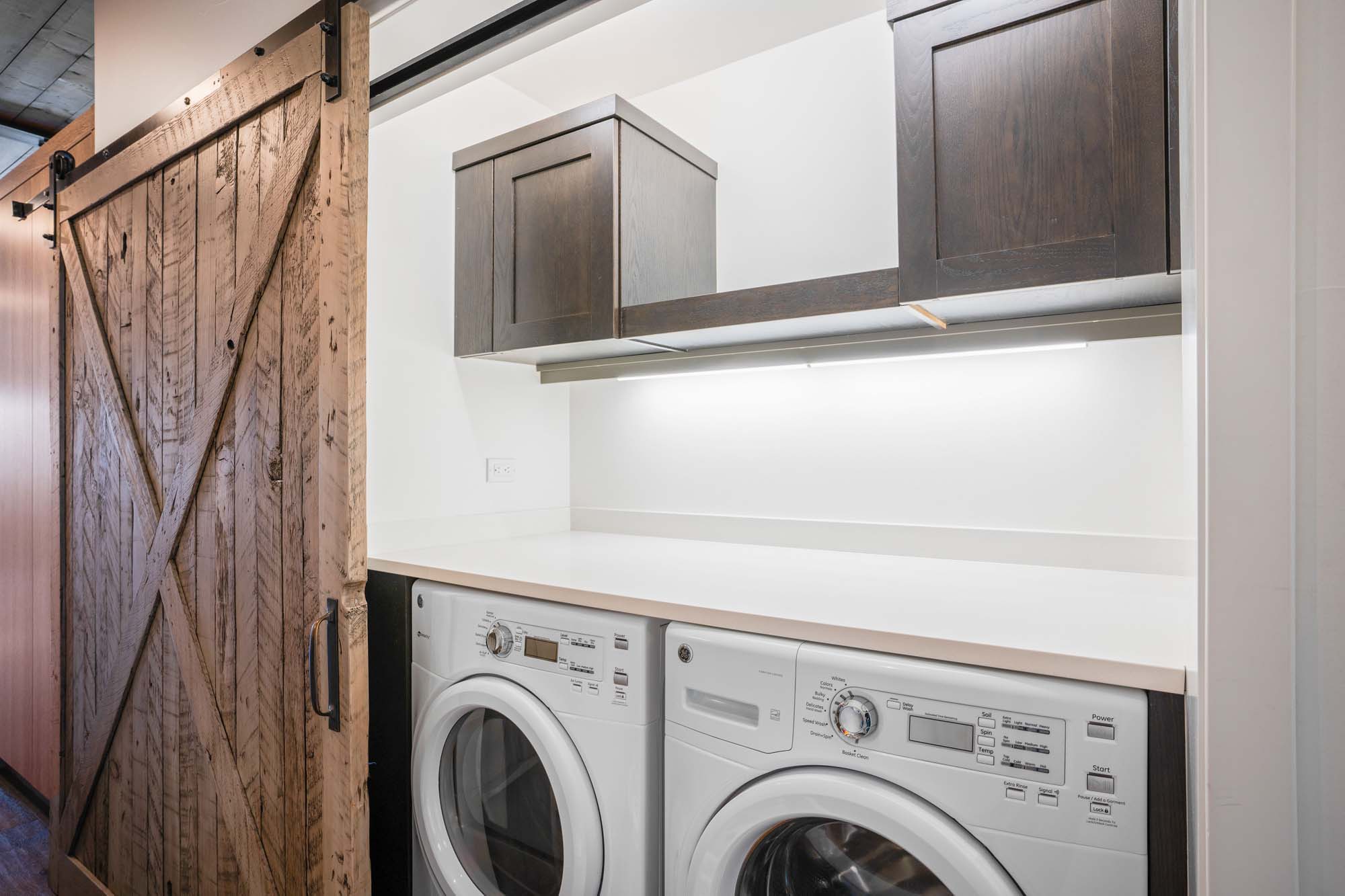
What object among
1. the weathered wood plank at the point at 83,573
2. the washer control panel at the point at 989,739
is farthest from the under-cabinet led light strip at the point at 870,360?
the weathered wood plank at the point at 83,573

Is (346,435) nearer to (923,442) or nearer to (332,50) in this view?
(332,50)

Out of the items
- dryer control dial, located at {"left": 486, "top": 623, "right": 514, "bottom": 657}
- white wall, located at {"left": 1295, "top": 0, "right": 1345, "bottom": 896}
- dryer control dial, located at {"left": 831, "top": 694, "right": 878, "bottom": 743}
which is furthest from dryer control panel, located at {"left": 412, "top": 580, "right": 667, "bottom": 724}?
white wall, located at {"left": 1295, "top": 0, "right": 1345, "bottom": 896}

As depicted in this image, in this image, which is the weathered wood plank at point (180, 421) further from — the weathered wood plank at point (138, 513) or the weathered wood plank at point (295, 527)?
the weathered wood plank at point (295, 527)

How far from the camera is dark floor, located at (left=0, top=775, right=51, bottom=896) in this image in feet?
6.99

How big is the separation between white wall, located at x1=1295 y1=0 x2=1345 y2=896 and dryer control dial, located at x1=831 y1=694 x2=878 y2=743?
0.60 meters

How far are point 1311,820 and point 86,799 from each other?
2685 millimetres

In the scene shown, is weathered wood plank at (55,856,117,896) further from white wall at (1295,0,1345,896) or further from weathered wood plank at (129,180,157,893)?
white wall at (1295,0,1345,896)

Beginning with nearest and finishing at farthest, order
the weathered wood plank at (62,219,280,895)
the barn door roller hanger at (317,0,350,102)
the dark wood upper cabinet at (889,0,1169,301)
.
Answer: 1. the dark wood upper cabinet at (889,0,1169,301)
2. the barn door roller hanger at (317,0,350,102)
3. the weathered wood plank at (62,219,280,895)

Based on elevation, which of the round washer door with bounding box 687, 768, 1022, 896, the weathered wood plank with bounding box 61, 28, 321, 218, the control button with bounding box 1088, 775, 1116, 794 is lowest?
the round washer door with bounding box 687, 768, 1022, 896

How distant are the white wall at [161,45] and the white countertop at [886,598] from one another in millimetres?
1281

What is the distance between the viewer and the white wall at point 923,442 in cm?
154

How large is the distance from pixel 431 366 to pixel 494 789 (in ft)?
3.88

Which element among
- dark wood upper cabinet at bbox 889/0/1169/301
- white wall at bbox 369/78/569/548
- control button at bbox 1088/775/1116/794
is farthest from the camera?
white wall at bbox 369/78/569/548

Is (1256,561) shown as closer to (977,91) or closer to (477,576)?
(977,91)
